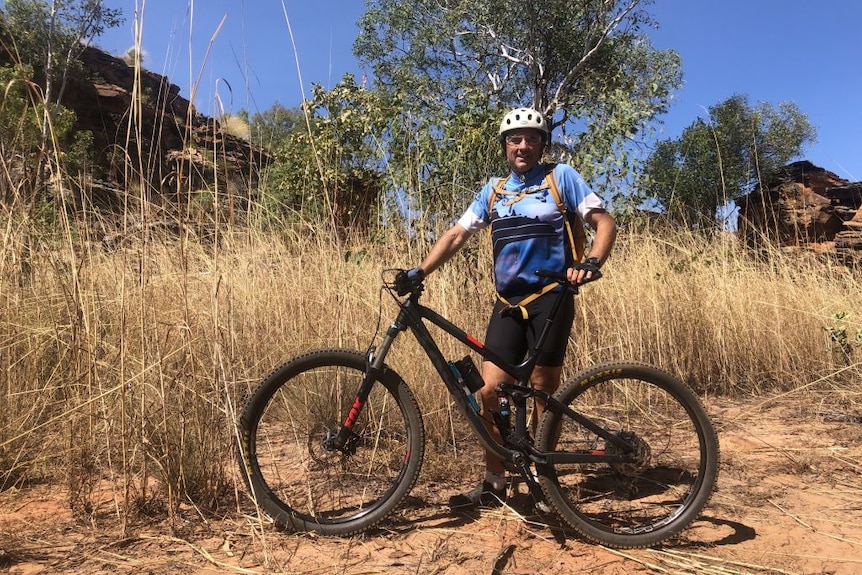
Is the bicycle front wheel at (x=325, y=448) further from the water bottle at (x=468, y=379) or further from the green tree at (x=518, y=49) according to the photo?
the green tree at (x=518, y=49)

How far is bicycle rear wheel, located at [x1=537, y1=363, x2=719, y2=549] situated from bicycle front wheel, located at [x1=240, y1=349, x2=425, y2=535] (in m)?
0.69

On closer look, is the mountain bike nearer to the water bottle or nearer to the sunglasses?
the water bottle

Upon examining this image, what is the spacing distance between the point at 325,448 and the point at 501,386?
861 millimetres

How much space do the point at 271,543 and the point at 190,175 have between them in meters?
1.69

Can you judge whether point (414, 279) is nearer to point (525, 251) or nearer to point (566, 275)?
point (525, 251)

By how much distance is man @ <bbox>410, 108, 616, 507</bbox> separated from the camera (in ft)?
8.51

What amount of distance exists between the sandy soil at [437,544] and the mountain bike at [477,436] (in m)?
0.13

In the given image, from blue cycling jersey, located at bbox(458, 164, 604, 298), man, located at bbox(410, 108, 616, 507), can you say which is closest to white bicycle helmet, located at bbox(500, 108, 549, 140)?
man, located at bbox(410, 108, 616, 507)

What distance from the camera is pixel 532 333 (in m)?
2.62

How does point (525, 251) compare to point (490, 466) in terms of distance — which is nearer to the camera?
point (525, 251)

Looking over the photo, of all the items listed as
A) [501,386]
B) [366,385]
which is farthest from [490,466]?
[366,385]

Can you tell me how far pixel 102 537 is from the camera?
220 centimetres

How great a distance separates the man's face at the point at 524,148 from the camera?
2684 millimetres

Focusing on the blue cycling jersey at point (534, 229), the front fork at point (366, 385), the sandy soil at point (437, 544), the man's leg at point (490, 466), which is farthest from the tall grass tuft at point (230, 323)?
the blue cycling jersey at point (534, 229)
